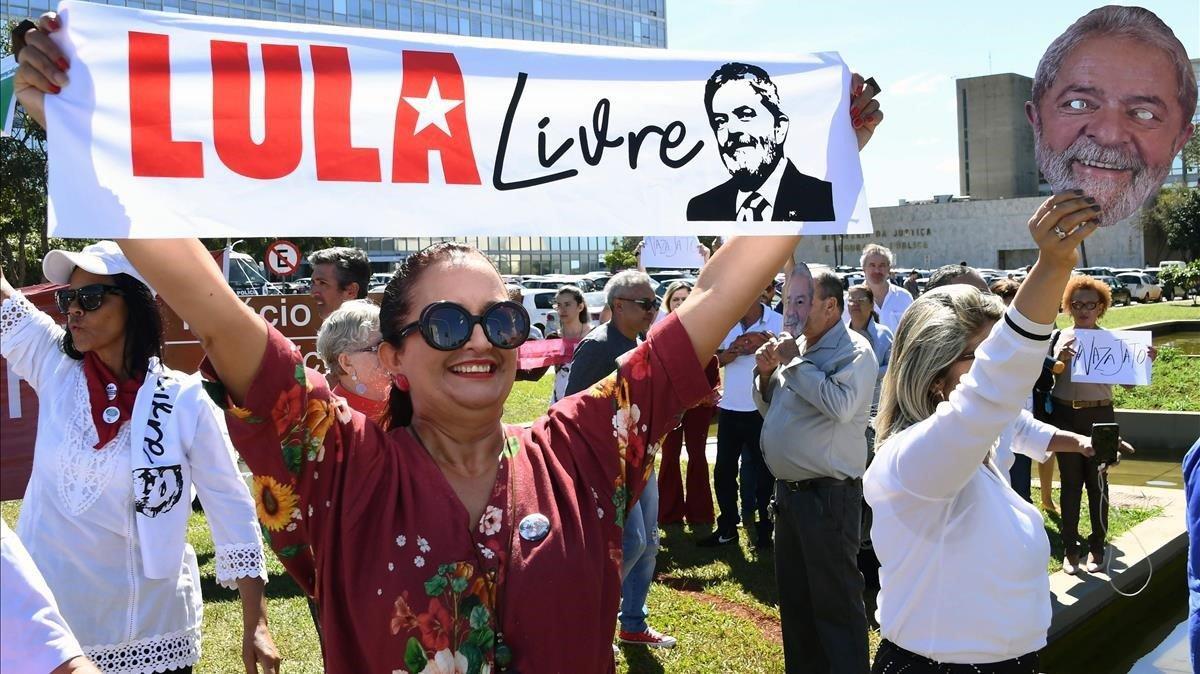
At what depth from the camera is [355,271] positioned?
5.61m

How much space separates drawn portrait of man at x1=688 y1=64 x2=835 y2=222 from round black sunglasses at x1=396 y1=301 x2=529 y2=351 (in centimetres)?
69

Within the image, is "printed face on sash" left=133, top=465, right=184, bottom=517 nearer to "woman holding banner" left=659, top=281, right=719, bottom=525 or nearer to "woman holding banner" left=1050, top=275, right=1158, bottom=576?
"woman holding banner" left=659, top=281, right=719, bottom=525

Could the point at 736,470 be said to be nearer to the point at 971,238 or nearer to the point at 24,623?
the point at 24,623

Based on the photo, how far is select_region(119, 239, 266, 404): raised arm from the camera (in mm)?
1824

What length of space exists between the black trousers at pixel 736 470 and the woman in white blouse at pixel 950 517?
4.49m

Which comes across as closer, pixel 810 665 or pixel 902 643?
pixel 902 643

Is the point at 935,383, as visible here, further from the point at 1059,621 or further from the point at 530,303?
the point at 530,303

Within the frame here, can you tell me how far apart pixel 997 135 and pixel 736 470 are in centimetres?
2599

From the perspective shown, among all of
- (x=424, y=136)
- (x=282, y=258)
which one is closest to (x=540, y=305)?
(x=282, y=258)

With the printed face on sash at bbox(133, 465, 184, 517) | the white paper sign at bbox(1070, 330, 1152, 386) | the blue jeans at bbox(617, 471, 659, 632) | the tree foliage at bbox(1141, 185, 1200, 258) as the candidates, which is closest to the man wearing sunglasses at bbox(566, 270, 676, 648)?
the blue jeans at bbox(617, 471, 659, 632)

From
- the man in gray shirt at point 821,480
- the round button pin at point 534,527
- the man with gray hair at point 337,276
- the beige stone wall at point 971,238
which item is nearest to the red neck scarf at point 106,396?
the round button pin at point 534,527

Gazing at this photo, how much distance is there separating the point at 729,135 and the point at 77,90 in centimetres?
151

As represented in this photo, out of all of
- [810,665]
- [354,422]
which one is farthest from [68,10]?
[810,665]

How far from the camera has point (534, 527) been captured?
2025 millimetres
